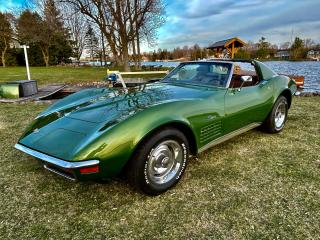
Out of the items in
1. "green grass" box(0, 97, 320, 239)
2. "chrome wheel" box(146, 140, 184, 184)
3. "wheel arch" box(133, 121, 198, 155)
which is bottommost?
"green grass" box(0, 97, 320, 239)

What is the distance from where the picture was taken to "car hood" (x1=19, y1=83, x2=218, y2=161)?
2301 millimetres

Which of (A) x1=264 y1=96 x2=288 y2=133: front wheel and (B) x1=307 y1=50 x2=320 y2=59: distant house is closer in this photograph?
(A) x1=264 y1=96 x2=288 y2=133: front wheel

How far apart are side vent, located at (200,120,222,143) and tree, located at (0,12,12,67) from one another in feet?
129

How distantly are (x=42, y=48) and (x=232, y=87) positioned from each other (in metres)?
39.9

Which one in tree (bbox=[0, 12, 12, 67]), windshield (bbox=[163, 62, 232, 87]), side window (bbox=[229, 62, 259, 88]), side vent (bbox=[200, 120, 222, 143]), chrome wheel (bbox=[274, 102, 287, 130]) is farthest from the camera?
tree (bbox=[0, 12, 12, 67])

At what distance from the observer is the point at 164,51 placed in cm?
4209

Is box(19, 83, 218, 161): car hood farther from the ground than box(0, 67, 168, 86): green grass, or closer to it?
closer to it

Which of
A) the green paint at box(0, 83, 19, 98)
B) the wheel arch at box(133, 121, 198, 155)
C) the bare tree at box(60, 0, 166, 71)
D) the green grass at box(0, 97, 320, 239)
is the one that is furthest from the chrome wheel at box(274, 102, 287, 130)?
the bare tree at box(60, 0, 166, 71)

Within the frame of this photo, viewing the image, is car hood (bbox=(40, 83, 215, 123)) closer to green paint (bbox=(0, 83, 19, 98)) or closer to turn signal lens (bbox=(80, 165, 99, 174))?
turn signal lens (bbox=(80, 165, 99, 174))

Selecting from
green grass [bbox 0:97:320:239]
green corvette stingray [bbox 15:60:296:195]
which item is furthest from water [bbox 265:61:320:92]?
green grass [bbox 0:97:320:239]

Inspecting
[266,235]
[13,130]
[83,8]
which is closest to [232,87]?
[266,235]

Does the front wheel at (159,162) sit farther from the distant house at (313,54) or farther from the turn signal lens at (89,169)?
the distant house at (313,54)

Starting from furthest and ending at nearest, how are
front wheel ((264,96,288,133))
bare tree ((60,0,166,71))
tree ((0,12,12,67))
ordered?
tree ((0,12,12,67)), bare tree ((60,0,166,71)), front wheel ((264,96,288,133))

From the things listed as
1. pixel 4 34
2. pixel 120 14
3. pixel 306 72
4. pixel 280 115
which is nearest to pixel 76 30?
pixel 4 34
